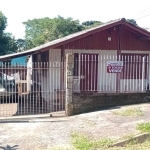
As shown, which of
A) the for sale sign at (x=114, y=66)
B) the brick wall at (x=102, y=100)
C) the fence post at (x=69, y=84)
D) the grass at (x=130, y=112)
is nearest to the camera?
the grass at (x=130, y=112)

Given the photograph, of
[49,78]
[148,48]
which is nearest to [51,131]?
[49,78]

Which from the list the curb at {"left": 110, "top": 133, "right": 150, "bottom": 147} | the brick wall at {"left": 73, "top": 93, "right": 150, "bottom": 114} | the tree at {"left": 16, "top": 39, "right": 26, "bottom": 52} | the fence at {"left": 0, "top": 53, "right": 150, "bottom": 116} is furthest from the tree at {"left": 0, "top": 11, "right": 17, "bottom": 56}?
the curb at {"left": 110, "top": 133, "right": 150, "bottom": 147}

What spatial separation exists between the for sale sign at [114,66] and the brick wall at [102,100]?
1.17m

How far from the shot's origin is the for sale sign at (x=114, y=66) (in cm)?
1285

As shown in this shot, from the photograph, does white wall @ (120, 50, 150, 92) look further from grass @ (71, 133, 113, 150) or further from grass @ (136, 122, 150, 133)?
grass @ (71, 133, 113, 150)

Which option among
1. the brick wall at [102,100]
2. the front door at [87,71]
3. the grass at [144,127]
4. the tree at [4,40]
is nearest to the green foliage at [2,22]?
the tree at [4,40]

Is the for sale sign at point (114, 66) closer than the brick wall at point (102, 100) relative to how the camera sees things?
No

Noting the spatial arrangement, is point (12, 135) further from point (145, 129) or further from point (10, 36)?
point (10, 36)

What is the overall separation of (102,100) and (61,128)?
330cm

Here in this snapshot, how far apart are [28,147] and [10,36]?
99.7 ft

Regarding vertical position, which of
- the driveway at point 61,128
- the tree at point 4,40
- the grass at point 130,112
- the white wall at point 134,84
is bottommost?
the driveway at point 61,128

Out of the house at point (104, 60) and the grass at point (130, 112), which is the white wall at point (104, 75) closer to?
the house at point (104, 60)

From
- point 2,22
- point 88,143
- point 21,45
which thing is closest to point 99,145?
point 88,143

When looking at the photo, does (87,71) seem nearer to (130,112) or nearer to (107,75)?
(107,75)
